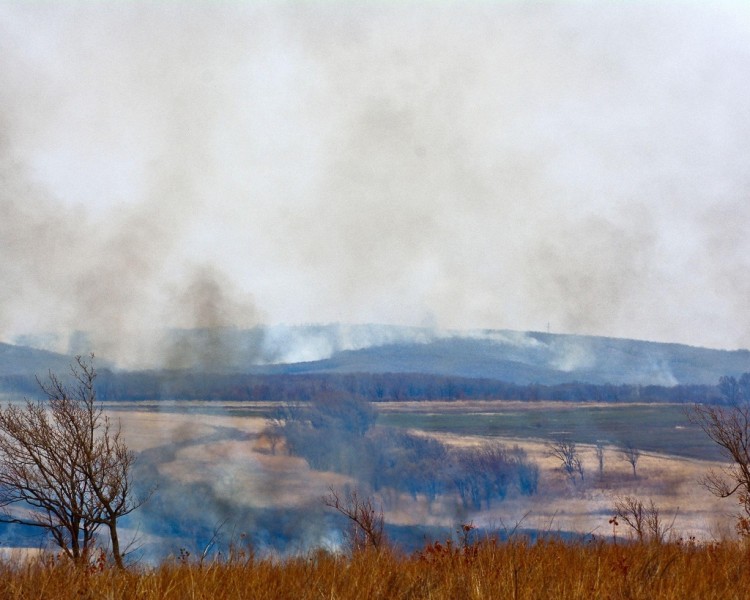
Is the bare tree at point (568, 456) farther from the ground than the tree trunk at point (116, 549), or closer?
closer

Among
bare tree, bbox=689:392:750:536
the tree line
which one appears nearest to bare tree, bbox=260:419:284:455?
the tree line

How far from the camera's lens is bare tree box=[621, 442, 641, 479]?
6850 cm

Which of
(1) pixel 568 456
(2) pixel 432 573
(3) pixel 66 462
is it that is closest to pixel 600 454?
(1) pixel 568 456

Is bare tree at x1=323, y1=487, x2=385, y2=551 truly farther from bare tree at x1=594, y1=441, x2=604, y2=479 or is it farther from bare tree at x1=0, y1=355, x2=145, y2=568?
bare tree at x1=594, y1=441, x2=604, y2=479

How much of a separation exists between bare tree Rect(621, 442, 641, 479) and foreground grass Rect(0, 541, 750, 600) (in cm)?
6264

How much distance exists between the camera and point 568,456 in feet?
226

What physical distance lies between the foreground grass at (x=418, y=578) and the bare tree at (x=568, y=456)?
60355mm

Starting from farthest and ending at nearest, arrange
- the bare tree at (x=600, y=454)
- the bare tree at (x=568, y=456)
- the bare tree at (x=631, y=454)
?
the bare tree at (x=631, y=454) < the bare tree at (x=600, y=454) < the bare tree at (x=568, y=456)

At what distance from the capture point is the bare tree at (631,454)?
68500 mm

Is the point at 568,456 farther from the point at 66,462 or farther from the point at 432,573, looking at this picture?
the point at 432,573

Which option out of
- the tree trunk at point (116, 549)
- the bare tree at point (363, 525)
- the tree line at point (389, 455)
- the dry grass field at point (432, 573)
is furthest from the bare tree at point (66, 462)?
the tree line at point (389, 455)

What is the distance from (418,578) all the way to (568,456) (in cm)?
6414

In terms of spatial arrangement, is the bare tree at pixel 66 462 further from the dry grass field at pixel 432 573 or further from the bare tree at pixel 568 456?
the bare tree at pixel 568 456

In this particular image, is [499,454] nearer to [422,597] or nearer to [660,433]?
[660,433]
